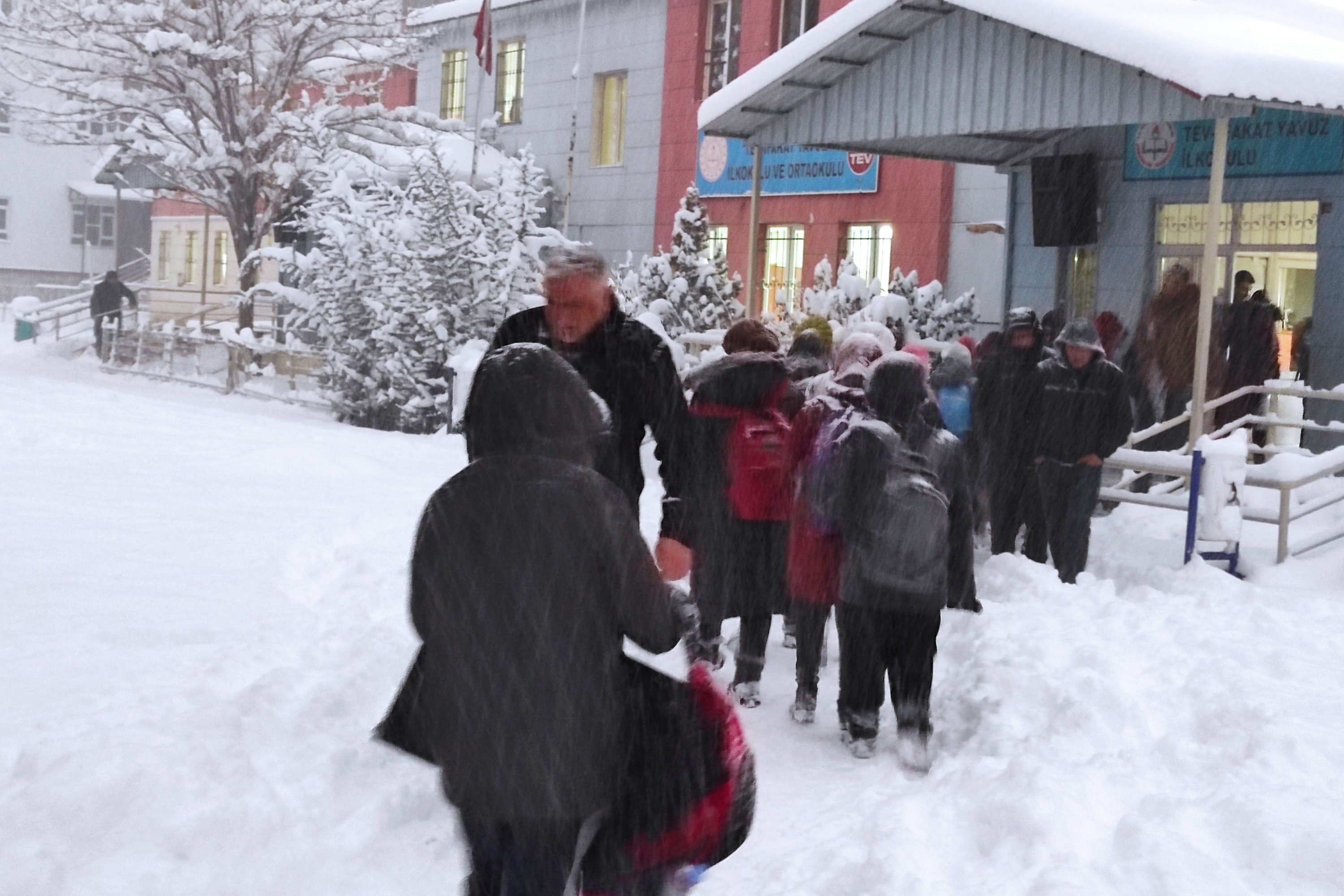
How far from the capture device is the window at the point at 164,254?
4122 centimetres

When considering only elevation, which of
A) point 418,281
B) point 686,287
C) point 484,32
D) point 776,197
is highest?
point 484,32

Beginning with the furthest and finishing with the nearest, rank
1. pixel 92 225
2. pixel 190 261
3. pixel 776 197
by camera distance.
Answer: pixel 92 225, pixel 190 261, pixel 776 197

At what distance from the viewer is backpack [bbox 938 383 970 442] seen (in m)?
9.54

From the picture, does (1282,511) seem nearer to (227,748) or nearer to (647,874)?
(227,748)

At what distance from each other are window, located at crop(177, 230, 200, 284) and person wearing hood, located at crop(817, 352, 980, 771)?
36211 millimetres

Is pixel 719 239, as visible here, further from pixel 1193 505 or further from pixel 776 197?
pixel 1193 505

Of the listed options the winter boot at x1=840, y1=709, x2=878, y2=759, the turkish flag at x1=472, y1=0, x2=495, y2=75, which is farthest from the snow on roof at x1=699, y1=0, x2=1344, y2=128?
the turkish flag at x1=472, y1=0, x2=495, y2=75

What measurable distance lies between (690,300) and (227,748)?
13.1 meters

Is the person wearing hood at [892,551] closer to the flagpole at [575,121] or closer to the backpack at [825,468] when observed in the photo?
the backpack at [825,468]

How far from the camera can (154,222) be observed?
41750mm

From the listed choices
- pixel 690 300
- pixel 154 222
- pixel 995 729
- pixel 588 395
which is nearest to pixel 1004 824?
pixel 995 729

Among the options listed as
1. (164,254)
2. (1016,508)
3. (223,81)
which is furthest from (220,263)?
(1016,508)

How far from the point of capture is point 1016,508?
31.4ft

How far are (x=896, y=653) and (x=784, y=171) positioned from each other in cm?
1627
